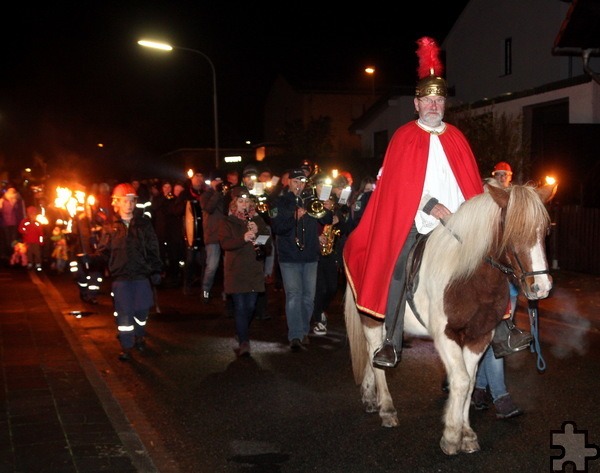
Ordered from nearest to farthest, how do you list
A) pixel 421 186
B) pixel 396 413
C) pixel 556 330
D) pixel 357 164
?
pixel 421 186 < pixel 396 413 < pixel 556 330 < pixel 357 164

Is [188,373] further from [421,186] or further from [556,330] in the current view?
[556,330]

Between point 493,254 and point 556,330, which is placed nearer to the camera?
point 493,254

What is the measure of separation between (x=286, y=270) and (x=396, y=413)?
3.23 m

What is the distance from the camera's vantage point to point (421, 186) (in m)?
5.95

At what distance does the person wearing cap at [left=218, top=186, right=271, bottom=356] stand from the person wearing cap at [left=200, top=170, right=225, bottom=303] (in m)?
3.31

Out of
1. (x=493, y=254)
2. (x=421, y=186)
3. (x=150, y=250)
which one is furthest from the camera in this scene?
(x=150, y=250)

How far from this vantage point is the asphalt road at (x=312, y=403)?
561 centimetres

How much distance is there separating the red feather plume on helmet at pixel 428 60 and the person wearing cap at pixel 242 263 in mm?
3334

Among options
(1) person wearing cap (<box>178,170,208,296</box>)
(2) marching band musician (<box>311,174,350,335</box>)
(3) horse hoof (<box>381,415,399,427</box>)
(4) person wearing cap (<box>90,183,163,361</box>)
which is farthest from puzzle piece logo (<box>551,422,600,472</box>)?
(1) person wearing cap (<box>178,170,208,296</box>)

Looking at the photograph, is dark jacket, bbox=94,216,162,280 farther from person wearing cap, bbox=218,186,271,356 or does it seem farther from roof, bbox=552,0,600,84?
roof, bbox=552,0,600,84

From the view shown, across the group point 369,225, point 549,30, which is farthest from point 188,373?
point 549,30

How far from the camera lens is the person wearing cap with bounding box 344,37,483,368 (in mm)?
5973

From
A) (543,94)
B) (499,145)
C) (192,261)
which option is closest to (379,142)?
(543,94)

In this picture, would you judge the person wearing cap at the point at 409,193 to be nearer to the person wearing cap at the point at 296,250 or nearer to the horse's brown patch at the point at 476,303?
the horse's brown patch at the point at 476,303
